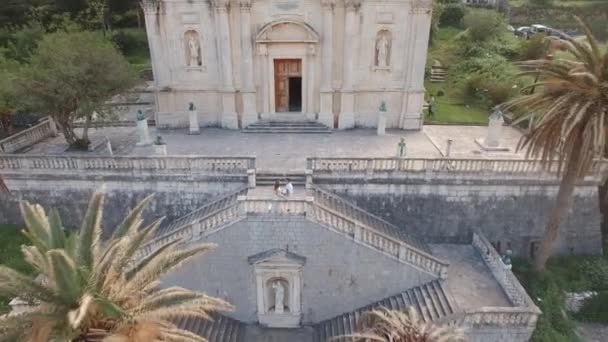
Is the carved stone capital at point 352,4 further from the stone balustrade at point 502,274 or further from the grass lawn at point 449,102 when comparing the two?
the stone balustrade at point 502,274

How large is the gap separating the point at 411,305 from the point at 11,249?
1625 cm

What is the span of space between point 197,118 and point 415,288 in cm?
1458

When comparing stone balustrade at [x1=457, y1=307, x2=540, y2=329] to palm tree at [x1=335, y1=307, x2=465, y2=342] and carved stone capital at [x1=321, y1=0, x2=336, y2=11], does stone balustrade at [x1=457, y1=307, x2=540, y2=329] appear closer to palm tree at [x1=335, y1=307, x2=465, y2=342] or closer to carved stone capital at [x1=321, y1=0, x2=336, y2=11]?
palm tree at [x1=335, y1=307, x2=465, y2=342]

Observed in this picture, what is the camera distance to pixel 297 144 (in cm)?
2194

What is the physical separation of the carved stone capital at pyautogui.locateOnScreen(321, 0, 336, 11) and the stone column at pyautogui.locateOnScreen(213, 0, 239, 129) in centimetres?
472

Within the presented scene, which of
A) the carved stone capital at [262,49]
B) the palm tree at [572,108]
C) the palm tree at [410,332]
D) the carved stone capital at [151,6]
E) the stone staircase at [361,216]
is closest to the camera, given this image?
the palm tree at [410,332]

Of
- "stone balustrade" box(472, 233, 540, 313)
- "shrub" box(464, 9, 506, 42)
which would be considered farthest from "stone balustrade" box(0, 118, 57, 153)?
"shrub" box(464, 9, 506, 42)

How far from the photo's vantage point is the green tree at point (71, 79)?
19.7 m

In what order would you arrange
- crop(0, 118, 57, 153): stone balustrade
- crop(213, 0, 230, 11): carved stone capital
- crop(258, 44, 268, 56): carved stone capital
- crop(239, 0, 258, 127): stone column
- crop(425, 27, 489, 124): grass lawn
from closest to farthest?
crop(0, 118, 57, 153): stone balustrade < crop(213, 0, 230, 11): carved stone capital < crop(239, 0, 258, 127): stone column < crop(258, 44, 268, 56): carved stone capital < crop(425, 27, 489, 124): grass lawn

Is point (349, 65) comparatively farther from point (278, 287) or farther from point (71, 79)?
point (71, 79)

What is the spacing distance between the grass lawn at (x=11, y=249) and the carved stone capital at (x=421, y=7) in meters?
20.7

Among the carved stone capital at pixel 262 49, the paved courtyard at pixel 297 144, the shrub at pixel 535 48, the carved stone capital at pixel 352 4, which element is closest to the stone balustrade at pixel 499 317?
the paved courtyard at pixel 297 144

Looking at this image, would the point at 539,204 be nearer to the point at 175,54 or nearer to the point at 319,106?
the point at 319,106

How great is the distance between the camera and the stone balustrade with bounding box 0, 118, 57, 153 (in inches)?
843
